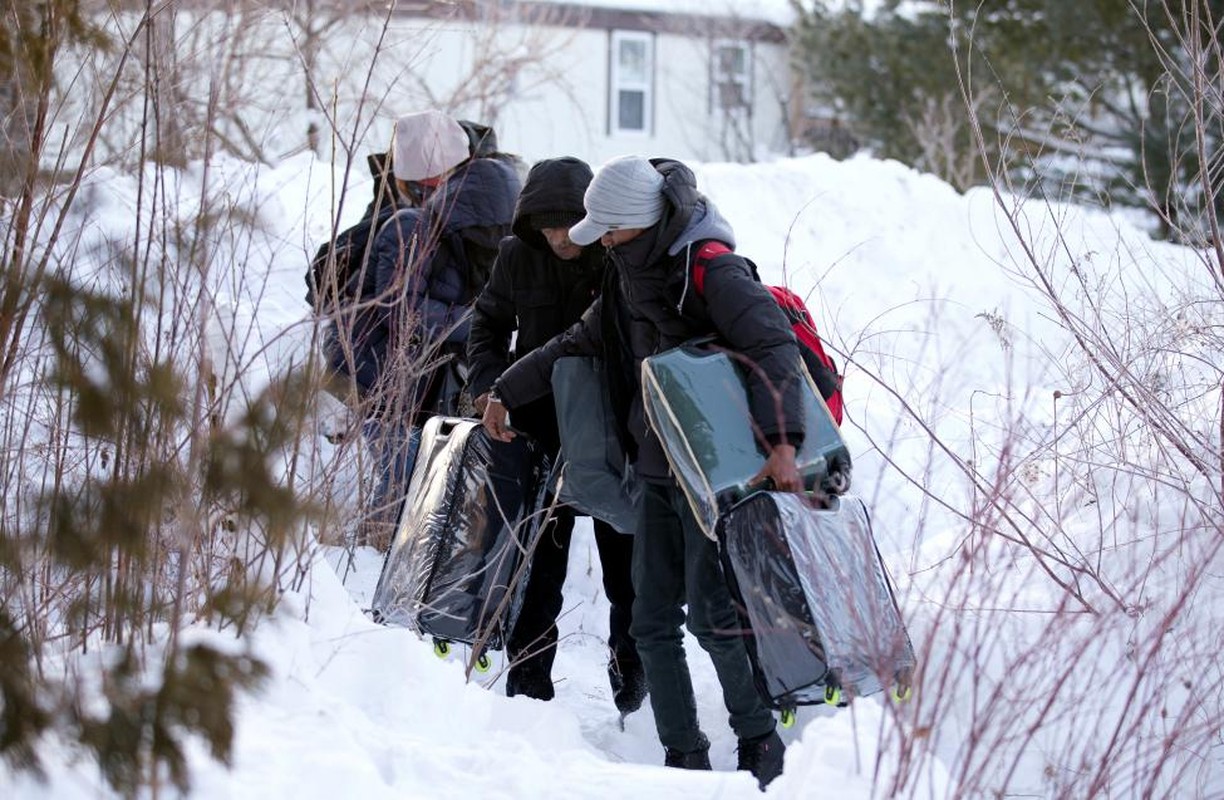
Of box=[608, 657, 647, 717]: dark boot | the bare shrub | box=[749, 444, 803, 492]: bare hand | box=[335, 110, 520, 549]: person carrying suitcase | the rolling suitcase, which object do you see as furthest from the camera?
box=[335, 110, 520, 549]: person carrying suitcase

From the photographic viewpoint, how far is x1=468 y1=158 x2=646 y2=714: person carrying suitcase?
4.89 meters

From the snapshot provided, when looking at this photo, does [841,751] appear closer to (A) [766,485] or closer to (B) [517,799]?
(B) [517,799]

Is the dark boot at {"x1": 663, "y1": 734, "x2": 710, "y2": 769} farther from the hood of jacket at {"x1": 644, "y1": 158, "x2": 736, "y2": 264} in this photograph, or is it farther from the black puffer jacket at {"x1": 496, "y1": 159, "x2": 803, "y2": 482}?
the hood of jacket at {"x1": 644, "y1": 158, "x2": 736, "y2": 264}

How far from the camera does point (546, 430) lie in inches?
195

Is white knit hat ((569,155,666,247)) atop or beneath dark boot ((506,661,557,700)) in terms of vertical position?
atop

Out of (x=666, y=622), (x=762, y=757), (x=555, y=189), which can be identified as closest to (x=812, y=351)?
(x=666, y=622)

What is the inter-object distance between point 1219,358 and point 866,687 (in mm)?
2430

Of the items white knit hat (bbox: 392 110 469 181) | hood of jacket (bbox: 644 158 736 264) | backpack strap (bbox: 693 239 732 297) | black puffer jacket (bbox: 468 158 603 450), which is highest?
white knit hat (bbox: 392 110 469 181)

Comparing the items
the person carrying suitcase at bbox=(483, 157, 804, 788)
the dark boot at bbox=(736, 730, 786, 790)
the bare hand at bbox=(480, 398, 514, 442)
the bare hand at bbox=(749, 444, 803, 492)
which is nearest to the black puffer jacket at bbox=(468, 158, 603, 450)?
the bare hand at bbox=(480, 398, 514, 442)

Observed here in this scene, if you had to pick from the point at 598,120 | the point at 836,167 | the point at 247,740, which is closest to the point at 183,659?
the point at 247,740

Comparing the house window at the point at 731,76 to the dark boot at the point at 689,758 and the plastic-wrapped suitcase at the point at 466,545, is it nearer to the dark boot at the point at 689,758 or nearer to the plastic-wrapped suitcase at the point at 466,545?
the plastic-wrapped suitcase at the point at 466,545

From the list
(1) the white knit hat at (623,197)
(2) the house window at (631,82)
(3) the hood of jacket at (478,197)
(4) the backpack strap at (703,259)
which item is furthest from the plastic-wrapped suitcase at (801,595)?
(2) the house window at (631,82)

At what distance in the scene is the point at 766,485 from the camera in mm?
4020

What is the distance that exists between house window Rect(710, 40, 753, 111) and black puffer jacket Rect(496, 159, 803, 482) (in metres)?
17.1
